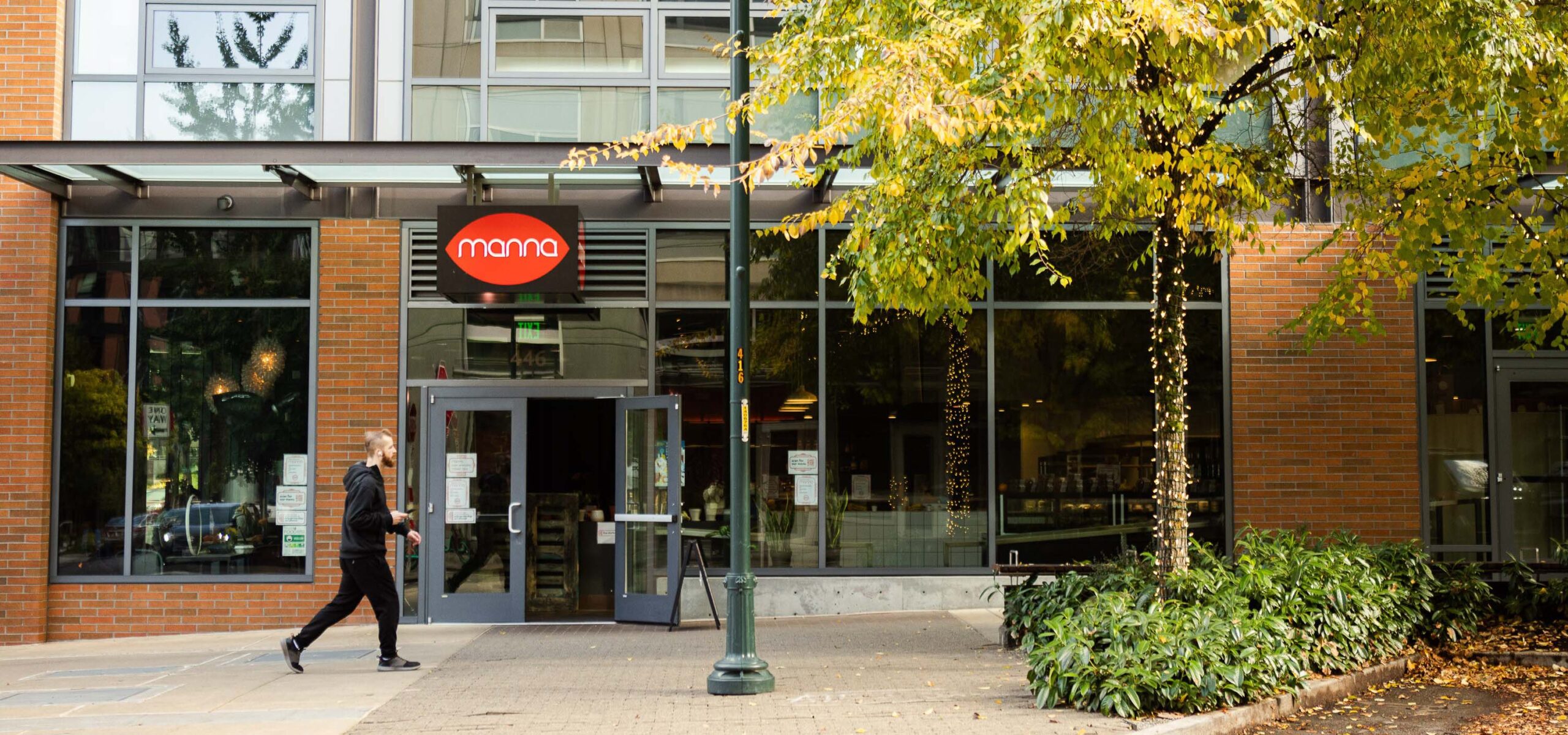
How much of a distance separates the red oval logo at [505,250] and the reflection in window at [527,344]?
69cm

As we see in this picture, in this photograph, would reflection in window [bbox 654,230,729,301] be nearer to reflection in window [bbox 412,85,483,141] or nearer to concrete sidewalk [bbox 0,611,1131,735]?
reflection in window [bbox 412,85,483,141]

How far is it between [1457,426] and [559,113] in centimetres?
923

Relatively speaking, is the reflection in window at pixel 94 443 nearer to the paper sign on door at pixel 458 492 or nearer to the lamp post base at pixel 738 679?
the paper sign on door at pixel 458 492

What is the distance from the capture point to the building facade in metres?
11.7

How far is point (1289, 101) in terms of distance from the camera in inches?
363

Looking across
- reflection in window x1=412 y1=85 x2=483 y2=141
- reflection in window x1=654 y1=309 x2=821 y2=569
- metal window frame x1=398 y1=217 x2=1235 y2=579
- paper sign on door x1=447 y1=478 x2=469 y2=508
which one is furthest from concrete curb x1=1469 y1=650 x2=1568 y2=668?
reflection in window x1=412 y1=85 x2=483 y2=141

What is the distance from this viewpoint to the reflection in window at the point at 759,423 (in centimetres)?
1216

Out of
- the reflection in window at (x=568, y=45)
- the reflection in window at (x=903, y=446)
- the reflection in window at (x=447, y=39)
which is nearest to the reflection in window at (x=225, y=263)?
the reflection in window at (x=447, y=39)

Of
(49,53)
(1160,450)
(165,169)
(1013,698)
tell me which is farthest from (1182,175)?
(49,53)

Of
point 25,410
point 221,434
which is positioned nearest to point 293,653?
point 221,434

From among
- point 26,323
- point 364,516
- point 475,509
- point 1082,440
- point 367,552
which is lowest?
point 367,552

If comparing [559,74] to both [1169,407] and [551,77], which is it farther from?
[1169,407]

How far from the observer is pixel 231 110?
1207cm

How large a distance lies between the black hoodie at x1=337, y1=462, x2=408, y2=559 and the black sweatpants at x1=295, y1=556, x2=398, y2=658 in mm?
82
